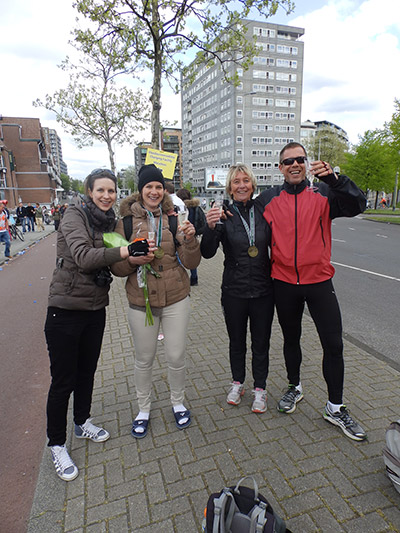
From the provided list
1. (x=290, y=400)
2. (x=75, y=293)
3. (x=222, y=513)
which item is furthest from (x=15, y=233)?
(x=222, y=513)

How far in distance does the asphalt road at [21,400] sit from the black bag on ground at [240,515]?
1.31 metres

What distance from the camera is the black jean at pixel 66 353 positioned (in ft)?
7.96

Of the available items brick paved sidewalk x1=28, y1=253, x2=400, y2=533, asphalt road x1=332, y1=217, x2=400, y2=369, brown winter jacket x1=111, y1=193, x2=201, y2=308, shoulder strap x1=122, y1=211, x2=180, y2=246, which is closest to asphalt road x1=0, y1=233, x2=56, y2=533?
brick paved sidewalk x1=28, y1=253, x2=400, y2=533

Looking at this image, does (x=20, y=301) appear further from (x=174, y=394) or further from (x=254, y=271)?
(x=254, y=271)

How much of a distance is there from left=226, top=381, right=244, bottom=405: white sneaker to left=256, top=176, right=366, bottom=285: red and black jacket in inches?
49.9

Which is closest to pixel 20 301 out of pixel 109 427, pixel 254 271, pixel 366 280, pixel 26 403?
pixel 26 403

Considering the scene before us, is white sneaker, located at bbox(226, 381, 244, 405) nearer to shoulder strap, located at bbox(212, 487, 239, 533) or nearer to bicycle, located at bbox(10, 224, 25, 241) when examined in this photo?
shoulder strap, located at bbox(212, 487, 239, 533)

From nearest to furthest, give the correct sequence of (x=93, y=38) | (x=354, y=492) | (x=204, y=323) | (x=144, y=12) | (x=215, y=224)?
(x=354, y=492) < (x=215, y=224) < (x=204, y=323) < (x=144, y=12) < (x=93, y=38)

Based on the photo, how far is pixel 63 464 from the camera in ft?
8.20

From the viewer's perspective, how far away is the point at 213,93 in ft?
266

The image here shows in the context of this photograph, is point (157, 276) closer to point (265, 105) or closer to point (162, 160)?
point (162, 160)

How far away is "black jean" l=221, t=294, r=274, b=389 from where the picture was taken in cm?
303

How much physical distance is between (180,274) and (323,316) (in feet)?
4.18

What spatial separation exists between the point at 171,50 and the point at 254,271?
7785 mm
